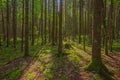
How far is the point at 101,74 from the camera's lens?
12156 mm

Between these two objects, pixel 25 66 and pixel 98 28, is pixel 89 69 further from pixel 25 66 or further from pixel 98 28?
pixel 25 66

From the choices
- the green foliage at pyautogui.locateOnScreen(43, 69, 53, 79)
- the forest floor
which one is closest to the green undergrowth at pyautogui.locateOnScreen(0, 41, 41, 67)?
the forest floor

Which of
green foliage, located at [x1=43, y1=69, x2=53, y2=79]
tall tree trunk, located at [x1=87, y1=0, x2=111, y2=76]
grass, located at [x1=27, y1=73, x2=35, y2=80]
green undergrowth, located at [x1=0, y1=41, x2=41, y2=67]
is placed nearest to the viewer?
green foliage, located at [x1=43, y1=69, x2=53, y2=79]

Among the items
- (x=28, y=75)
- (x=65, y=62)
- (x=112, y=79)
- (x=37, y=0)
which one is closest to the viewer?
(x=112, y=79)

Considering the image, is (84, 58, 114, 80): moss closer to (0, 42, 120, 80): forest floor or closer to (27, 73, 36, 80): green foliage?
(0, 42, 120, 80): forest floor

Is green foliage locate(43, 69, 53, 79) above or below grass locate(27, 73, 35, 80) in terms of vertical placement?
above

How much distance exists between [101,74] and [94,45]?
5.95 ft

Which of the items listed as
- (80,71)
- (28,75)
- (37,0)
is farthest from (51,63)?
(37,0)

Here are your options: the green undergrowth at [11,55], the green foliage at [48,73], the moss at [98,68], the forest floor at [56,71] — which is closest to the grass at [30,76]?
the forest floor at [56,71]

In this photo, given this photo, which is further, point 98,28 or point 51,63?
point 51,63

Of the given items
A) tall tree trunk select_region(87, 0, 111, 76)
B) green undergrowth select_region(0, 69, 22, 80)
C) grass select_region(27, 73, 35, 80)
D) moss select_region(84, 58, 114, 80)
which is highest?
tall tree trunk select_region(87, 0, 111, 76)

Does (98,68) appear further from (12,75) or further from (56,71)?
(12,75)

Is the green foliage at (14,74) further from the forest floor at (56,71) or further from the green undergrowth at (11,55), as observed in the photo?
the green undergrowth at (11,55)

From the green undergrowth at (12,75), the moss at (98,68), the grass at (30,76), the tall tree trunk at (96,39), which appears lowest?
the green undergrowth at (12,75)
